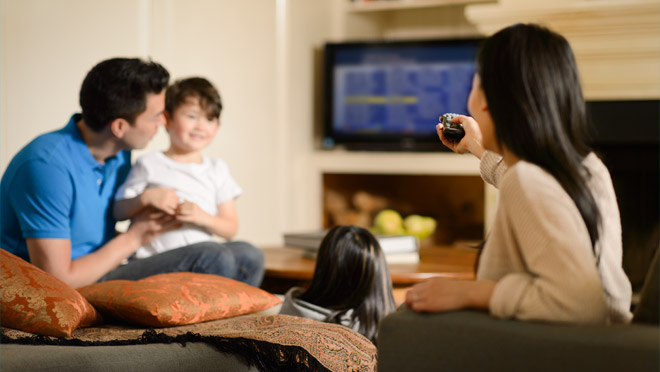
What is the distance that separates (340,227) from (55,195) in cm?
74

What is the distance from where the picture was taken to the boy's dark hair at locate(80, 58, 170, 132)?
2018 millimetres

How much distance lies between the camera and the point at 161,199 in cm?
207

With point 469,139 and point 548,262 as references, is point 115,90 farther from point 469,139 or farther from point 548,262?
point 548,262

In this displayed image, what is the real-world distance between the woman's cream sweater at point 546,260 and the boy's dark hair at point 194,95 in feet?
4.79

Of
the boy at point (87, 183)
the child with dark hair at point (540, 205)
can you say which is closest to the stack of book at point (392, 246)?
the boy at point (87, 183)

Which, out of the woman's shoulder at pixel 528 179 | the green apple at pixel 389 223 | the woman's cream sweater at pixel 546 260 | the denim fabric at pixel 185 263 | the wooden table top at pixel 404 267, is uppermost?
the woman's shoulder at pixel 528 179

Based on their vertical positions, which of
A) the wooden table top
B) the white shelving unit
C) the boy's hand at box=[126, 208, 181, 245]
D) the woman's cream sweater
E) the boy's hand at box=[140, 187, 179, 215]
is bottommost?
the wooden table top

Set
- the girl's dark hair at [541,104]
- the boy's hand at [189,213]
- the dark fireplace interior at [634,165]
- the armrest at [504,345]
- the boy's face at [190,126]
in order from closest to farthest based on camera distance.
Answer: the armrest at [504,345]
the girl's dark hair at [541,104]
the boy's hand at [189,213]
the boy's face at [190,126]
the dark fireplace interior at [634,165]

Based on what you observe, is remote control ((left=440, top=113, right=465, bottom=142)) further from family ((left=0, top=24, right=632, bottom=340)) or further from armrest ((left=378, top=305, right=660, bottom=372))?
armrest ((left=378, top=305, right=660, bottom=372))

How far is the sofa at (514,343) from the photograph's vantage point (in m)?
0.84

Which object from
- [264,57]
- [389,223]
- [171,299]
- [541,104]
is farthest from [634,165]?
[541,104]

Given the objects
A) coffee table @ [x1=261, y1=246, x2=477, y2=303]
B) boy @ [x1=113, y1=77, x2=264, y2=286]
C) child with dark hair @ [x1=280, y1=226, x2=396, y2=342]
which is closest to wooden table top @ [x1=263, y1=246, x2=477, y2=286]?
coffee table @ [x1=261, y1=246, x2=477, y2=303]

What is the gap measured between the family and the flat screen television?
147 cm

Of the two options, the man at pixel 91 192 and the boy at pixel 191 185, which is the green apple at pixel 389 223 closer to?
the boy at pixel 191 185
